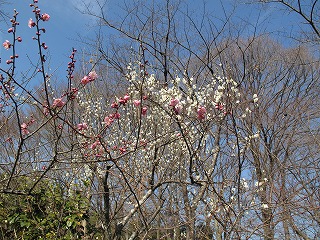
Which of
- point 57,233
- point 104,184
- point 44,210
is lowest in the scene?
point 57,233

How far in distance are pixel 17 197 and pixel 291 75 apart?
7.91 meters

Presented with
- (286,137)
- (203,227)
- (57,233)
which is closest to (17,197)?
(57,233)

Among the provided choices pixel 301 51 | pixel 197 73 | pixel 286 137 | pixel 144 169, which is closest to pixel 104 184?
pixel 144 169

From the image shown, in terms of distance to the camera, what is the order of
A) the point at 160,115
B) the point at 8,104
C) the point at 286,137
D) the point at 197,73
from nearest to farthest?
the point at 8,104 < the point at 160,115 < the point at 197,73 < the point at 286,137

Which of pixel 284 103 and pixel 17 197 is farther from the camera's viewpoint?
pixel 284 103

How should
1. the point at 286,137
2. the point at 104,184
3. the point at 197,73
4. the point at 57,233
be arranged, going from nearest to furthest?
1. the point at 57,233
2. the point at 104,184
3. the point at 197,73
4. the point at 286,137

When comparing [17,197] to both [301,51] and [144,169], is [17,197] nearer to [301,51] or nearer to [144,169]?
[144,169]

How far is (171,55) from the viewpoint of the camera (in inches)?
221

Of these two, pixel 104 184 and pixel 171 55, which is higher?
pixel 171 55

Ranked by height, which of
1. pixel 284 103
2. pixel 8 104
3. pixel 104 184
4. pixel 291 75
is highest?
pixel 291 75

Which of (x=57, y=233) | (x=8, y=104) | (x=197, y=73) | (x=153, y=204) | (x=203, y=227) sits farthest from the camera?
(x=197, y=73)

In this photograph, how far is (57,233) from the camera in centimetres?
355

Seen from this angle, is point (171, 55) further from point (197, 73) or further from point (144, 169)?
point (144, 169)

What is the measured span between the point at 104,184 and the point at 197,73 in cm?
249
